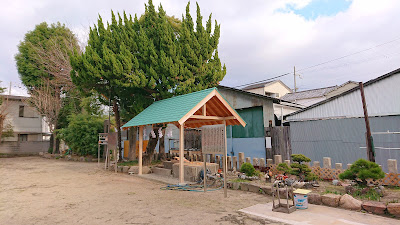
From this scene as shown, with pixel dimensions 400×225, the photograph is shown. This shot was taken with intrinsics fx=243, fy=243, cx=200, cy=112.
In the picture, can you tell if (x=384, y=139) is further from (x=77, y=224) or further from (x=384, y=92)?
(x=77, y=224)

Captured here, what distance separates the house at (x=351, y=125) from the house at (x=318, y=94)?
47.1ft

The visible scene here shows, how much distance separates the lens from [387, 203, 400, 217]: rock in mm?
5453

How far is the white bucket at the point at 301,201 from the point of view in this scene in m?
6.31

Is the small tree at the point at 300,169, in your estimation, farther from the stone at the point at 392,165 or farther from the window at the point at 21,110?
the window at the point at 21,110

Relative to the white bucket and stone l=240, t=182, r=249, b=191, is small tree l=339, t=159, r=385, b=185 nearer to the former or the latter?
the white bucket

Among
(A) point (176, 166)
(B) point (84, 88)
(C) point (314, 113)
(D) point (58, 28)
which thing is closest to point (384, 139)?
(C) point (314, 113)

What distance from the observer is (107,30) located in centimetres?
1493

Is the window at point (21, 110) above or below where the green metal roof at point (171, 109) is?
above

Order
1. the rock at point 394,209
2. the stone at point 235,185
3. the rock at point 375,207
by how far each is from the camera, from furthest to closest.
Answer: the stone at point 235,185
the rock at point 375,207
the rock at point 394,209

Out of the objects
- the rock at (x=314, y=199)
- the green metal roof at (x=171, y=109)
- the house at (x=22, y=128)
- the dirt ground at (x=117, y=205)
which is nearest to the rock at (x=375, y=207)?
the rock at (x=314, y=199)

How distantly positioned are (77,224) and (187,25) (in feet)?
43.0

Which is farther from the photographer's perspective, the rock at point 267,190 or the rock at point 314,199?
the rock at point 267,190

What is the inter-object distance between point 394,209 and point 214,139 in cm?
500

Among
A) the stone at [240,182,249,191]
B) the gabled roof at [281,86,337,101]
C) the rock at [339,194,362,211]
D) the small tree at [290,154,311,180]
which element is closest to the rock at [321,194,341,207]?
the rock at [339,194,362,211]
